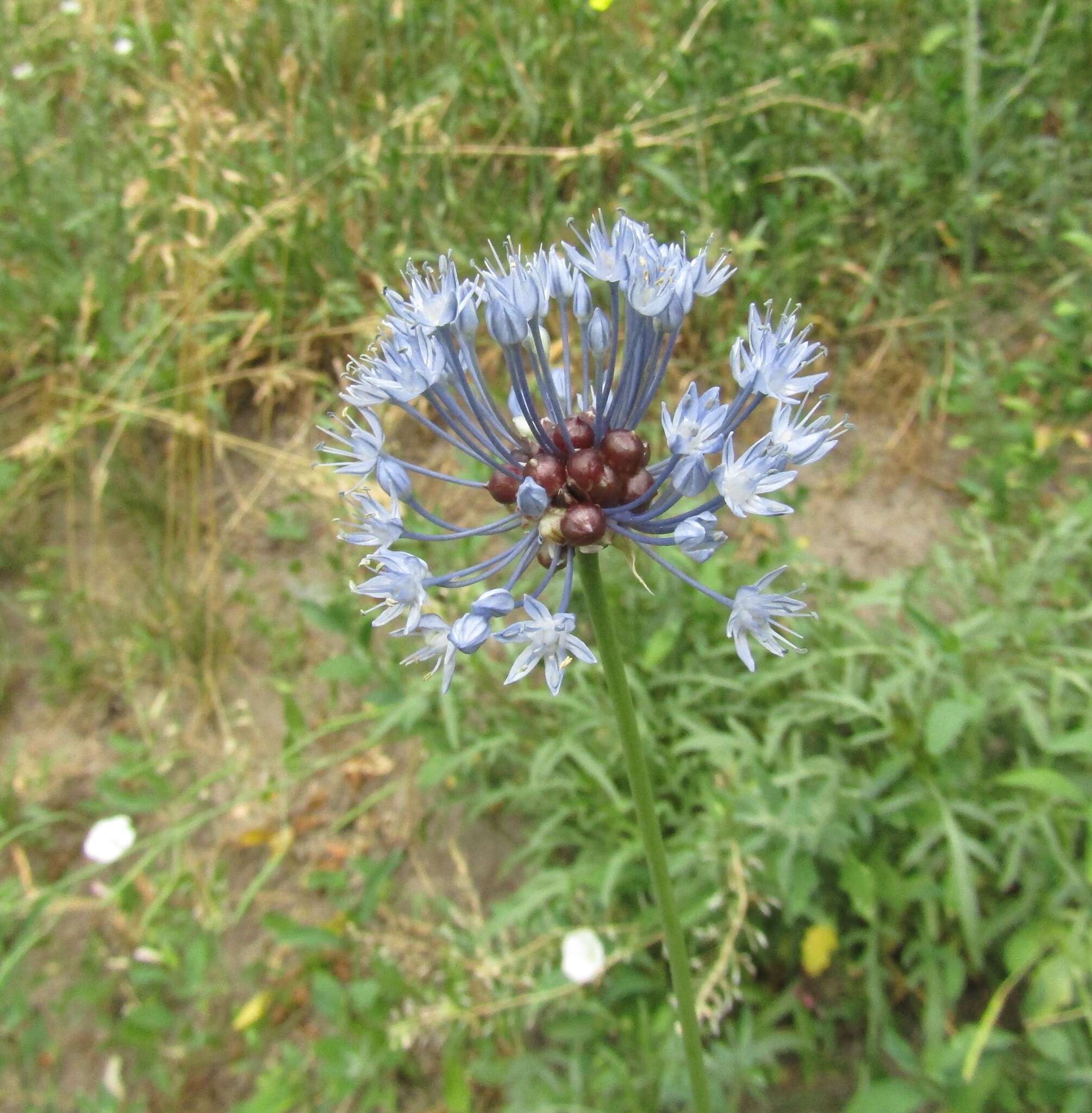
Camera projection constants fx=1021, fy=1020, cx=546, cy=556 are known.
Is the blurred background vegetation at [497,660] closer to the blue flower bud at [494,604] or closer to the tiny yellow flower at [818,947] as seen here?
the tiny yellow flower at [818,947]

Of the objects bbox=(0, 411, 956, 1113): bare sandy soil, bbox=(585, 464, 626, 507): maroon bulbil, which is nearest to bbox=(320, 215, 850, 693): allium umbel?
bbox=(585, 464, 626, 507): maroon bulbil

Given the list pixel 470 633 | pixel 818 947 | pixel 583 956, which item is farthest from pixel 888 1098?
pixel 470 633

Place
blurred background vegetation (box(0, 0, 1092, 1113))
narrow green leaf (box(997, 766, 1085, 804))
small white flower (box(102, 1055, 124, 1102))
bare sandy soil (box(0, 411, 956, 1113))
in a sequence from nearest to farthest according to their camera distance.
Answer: narrow green leaf (box(997, 766, 1085, 804)) < blurred background vegetation (box(0, 0, 1092, 1113)) < small white flower (box(102, 1055, 124, 1102)) < bare sandy soil (box(0, 411, 956, 1113))

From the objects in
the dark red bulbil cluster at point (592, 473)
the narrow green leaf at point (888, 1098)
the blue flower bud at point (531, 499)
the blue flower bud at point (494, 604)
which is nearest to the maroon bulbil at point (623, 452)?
the dark red bulbil cluster at point (592, 473)

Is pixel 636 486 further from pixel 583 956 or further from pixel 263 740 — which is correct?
pixel 263 740

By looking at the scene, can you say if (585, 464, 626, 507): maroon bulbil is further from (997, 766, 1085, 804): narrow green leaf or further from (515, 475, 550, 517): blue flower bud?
(997, 766, 1085, 804): narrow green leaf
